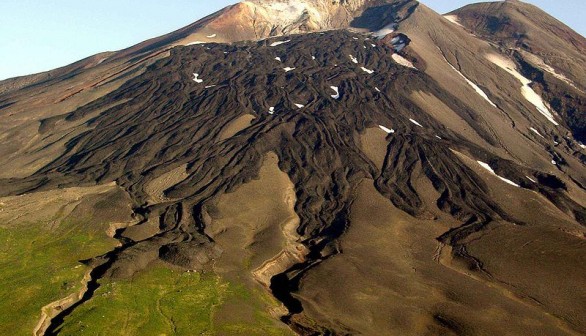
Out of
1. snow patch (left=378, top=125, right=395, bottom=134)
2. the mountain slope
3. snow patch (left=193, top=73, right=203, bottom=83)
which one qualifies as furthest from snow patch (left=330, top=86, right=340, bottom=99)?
the mountain slope

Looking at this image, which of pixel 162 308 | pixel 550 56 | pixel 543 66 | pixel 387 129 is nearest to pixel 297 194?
pixel 387 129

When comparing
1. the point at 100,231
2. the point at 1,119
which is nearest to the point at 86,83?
the point at 1,119

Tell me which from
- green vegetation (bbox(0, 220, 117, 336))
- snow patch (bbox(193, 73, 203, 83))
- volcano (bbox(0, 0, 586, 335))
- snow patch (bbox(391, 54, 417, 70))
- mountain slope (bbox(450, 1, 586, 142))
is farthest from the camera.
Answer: mountain slope (bbox(450, 1, 586, 142))

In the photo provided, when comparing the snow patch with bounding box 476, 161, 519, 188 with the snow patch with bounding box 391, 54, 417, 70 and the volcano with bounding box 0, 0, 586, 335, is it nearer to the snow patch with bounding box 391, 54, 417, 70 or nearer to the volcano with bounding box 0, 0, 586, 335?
the volcano with bounding box 0, 0, 586, 335

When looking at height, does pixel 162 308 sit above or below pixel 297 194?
above

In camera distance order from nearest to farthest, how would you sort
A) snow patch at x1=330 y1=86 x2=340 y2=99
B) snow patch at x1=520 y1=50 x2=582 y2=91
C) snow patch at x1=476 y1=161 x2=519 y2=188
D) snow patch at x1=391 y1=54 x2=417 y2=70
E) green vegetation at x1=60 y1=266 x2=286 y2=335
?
green vegetation at x1=60 y1=266 x2=286 y2=335
snow patch at x1=476 y1=161 x2=519 y2=188
snow patch at x1=330 y1=86 x2=340 y2=99
snow patch at x1=391 y1=54 x2=417 y2=70
snow patch at x1=520 y1=50 x2=582 y2=91

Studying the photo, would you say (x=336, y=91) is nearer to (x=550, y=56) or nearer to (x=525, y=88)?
(x=525, y=88)

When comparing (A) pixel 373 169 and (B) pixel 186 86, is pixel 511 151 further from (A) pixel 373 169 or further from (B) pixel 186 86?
(B) pixel 186 86
